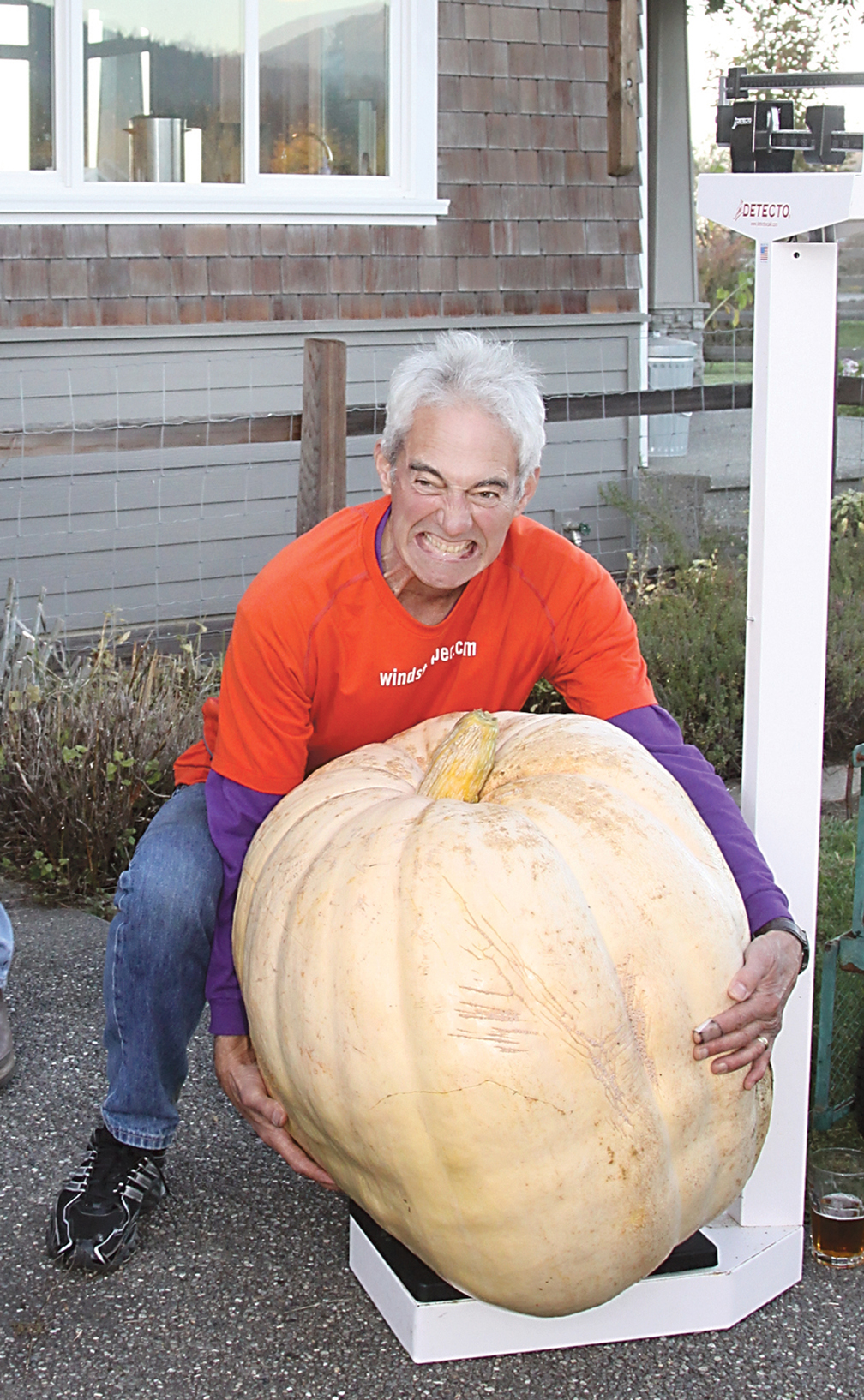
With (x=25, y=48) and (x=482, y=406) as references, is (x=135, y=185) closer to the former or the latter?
(x=25, y=48)

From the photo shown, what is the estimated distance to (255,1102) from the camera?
7.44ft

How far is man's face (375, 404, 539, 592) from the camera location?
223cm

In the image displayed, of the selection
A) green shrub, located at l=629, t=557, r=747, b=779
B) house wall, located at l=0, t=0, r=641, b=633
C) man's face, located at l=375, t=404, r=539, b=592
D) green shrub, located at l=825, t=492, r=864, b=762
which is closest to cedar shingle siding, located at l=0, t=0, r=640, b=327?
house wall, located at l=0, t=0, r=641, b=633

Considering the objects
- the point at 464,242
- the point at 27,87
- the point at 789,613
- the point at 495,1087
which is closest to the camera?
the point at 495,1087

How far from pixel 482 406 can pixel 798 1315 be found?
1500 millimetres

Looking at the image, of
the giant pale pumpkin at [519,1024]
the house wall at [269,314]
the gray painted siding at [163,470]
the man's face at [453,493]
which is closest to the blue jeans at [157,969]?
the giant pale pumpkin at [519,1024]

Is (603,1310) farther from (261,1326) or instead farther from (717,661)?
(717,661)

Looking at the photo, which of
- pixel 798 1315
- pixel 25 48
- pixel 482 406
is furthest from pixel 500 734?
pixel 25 48

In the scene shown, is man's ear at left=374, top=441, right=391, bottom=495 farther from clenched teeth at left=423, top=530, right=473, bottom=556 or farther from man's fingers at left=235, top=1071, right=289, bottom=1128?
man's fingers at left=235, top=1071, right=289, bottom=1128

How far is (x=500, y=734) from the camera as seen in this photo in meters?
2.30

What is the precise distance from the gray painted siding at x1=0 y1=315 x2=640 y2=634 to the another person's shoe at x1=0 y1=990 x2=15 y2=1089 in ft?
12.9

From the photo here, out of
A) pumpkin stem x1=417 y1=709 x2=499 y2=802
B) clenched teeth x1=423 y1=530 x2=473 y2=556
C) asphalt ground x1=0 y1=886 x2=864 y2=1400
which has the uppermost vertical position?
clenched teeth x1=423 y1=530 x2=473 y2=556

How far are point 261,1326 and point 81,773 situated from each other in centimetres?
219

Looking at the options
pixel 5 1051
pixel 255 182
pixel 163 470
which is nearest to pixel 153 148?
pixel 255 182
